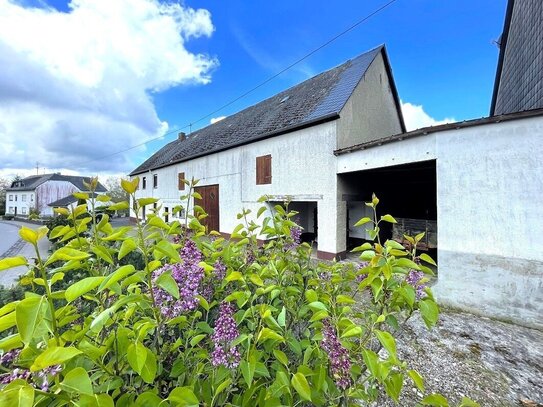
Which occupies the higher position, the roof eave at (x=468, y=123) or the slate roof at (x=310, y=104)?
the slate roof at (x=310, y=104)

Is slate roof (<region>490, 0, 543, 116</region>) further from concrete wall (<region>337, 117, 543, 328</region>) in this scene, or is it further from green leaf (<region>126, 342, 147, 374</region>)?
green leaf (<region>126, 342, 147, 374</region>)

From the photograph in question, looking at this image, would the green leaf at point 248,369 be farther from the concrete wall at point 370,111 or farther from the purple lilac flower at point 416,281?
the concrete wall at point 370,111

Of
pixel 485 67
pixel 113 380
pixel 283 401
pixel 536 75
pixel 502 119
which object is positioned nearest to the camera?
pixel 113 380

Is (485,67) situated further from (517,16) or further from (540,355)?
(540,355)

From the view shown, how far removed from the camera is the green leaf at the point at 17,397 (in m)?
0.49

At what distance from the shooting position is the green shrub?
2.12ft

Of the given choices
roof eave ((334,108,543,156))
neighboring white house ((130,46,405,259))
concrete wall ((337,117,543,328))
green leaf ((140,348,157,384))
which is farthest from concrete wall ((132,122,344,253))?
green leaf ((140,348,157,384))

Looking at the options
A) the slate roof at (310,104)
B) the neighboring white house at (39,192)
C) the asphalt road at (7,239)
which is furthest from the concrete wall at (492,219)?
the neighboring white house at (39,192)

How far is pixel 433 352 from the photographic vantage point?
318 centimetres

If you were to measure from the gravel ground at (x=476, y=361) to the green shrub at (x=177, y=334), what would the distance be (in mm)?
1707

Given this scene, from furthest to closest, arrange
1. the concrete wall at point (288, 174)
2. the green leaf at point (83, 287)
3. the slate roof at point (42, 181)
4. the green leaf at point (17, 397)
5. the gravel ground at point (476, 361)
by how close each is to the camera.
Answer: the slate roof at point (42, 181)
the concrete wall at point (288, 174)
the gravel ground at point (476, 361)
the green leaf at point (83, 287)
the green leaf at point (17, 397)

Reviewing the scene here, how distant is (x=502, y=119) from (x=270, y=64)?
429 inches

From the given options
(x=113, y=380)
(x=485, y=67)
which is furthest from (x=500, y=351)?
(x=485, y=67)

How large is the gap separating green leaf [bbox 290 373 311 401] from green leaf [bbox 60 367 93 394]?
575mm
